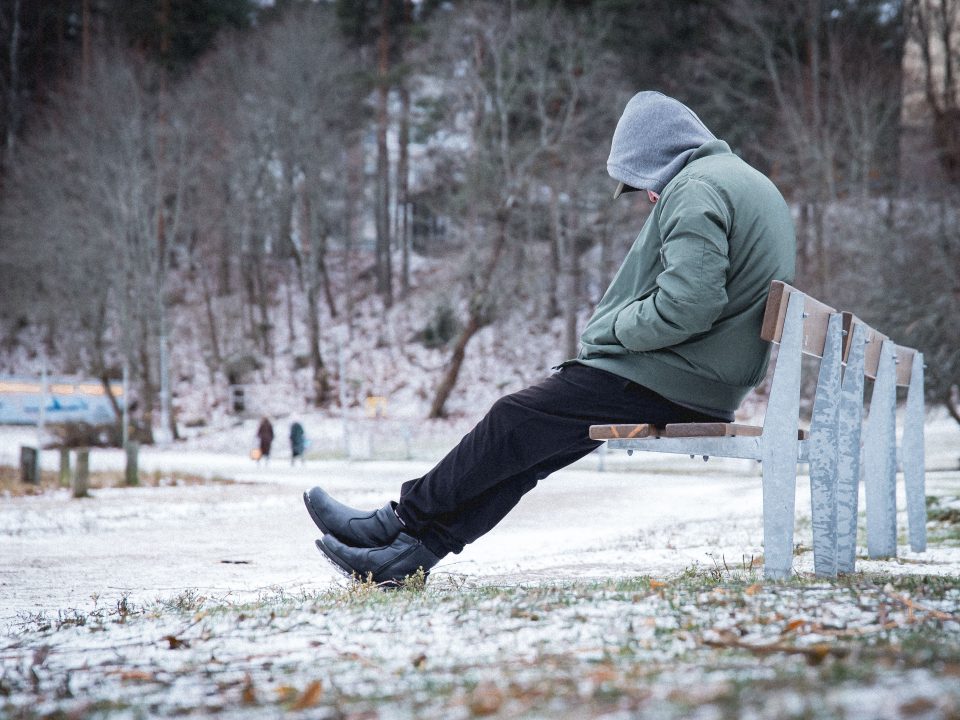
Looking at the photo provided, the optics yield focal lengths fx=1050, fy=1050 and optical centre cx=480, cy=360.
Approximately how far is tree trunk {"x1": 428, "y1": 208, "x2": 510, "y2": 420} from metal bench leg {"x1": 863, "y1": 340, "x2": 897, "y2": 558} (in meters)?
25.7

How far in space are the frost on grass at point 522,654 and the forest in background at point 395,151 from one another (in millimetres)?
19636

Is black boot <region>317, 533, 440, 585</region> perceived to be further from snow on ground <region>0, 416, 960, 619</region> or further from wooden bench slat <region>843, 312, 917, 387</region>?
wooden bench slat <region>843, 312, 917, 387</region>

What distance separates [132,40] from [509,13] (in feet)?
56.5

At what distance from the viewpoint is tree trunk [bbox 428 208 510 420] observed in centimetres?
3095

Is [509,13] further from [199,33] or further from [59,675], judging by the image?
[59,675]

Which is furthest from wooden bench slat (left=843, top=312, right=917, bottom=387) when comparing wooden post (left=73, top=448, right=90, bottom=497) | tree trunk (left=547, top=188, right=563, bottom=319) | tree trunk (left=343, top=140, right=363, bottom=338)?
tree trunk (left=343, top=140, right=363, bottom=338)

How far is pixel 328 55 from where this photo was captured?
3762 centimetres

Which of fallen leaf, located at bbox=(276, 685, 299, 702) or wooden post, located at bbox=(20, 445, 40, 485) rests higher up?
fallen leaf, located at bbox=(276, 685, 299, 702)

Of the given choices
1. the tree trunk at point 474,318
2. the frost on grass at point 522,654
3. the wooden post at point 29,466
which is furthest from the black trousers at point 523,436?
the tree trunk at point 474,318

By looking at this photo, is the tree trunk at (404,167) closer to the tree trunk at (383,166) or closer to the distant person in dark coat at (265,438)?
the tree trunk at (383,166)

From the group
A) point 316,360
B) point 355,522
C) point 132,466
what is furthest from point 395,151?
point 355,522

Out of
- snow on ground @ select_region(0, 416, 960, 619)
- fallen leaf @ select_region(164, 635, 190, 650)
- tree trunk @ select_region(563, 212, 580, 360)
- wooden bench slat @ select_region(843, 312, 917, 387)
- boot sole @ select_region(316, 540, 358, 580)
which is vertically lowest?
snow on ground @ select_region(0, 416, 960, 619)

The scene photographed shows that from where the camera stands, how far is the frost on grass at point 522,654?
1.95 metres

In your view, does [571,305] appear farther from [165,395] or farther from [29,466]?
[29,466]
